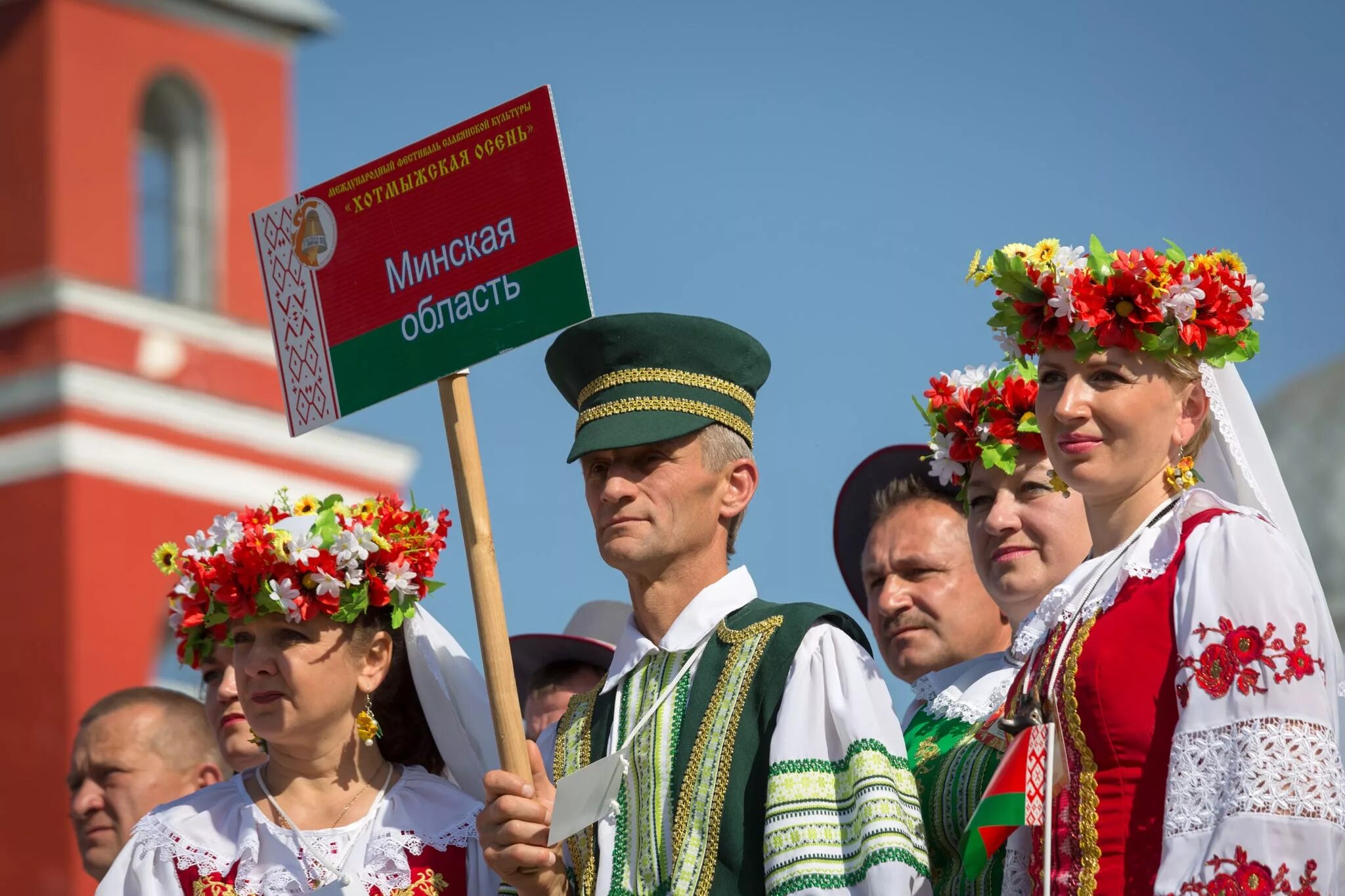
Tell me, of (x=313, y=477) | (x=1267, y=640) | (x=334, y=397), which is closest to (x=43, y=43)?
(x=313, y=477)

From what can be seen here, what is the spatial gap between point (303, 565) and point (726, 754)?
1.26 meters

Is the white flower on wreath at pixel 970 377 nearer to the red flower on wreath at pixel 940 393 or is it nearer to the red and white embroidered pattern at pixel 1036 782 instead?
the red flower on wreath at pixel 940 393

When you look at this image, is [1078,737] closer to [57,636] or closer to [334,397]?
[334,397]

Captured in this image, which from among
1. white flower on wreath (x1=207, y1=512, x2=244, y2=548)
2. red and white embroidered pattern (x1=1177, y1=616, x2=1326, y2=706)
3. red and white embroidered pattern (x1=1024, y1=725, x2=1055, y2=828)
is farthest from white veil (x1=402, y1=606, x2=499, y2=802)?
red and white embroidered pattern (x1=1177, y1=616, x2=1326, y2=706)

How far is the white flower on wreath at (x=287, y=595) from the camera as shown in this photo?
596cm

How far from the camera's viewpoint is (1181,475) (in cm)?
515

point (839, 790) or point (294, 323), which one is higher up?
point (294, 323)

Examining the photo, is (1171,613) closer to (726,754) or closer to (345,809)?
(726,754)

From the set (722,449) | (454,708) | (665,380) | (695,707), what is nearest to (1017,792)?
(695,707)

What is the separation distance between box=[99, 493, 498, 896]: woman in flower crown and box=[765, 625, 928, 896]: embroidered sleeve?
1.01 m

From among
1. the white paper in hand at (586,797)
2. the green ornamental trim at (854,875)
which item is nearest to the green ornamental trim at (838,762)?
the green ornamental trim at (854,875)

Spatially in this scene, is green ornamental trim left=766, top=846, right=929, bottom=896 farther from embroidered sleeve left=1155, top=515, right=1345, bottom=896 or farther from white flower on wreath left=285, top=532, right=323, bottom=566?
white flower on wreath left=285, top=532, right=323, bottom=566

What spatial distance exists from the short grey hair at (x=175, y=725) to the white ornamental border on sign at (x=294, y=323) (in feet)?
6.47

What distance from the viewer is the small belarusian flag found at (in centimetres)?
489
